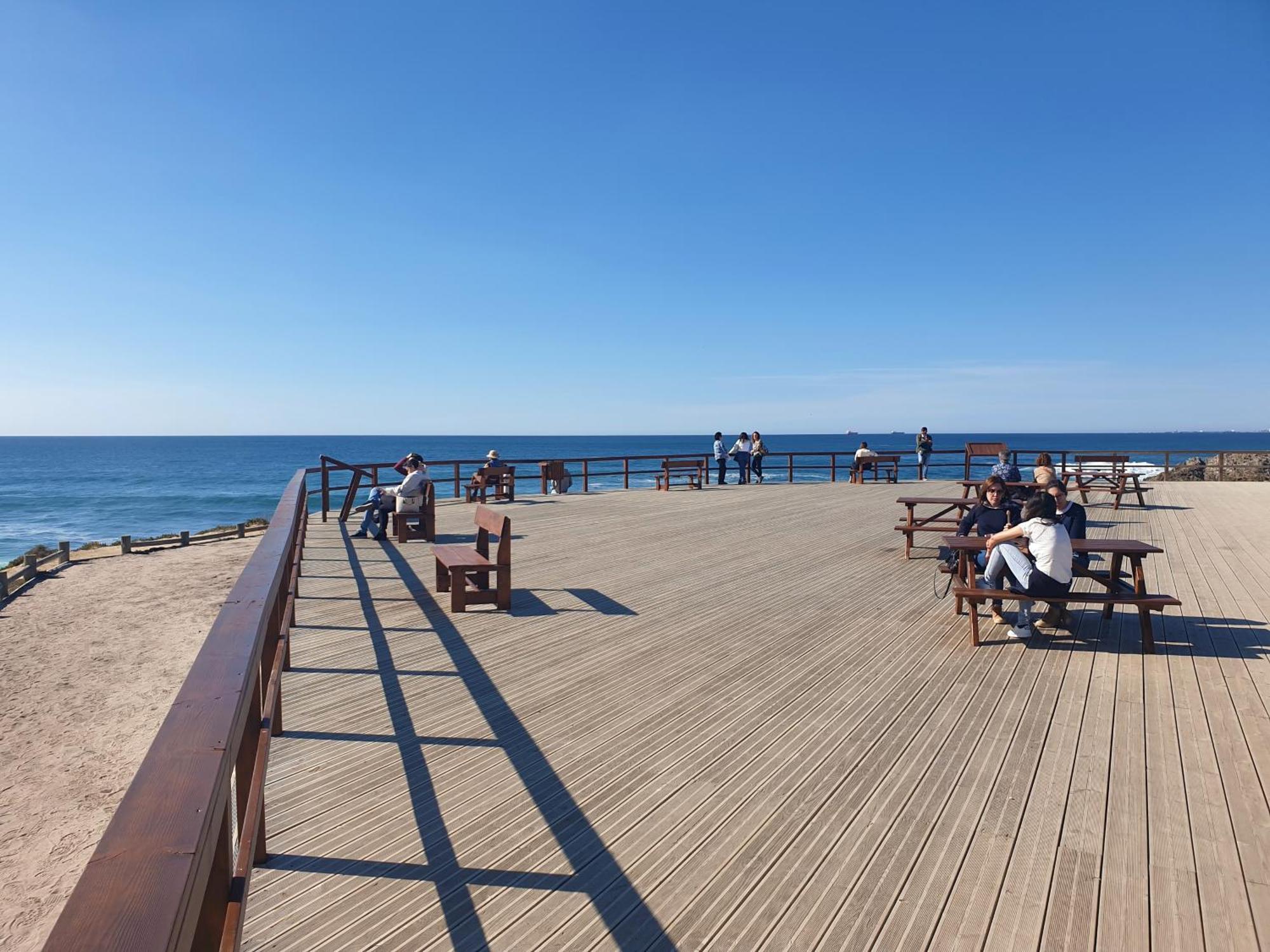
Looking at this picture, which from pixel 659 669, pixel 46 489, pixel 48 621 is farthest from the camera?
pixel 46 489

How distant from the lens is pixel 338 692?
4609 millimetres

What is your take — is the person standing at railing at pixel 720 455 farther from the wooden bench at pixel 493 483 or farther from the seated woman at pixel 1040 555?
the seated woman at pixel 1040 555

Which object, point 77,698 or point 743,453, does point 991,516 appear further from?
point 743,453

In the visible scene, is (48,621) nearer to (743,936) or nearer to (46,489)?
(743,936)

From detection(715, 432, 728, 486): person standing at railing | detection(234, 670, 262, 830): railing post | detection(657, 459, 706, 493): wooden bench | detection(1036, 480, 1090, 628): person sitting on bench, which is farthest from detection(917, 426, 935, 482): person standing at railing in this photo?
detection(234, 670, 262, 830): railing post

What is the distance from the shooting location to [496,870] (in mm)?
2773

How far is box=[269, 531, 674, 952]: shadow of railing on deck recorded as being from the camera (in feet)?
8.16

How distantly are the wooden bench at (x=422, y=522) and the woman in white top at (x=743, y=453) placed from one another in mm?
10977

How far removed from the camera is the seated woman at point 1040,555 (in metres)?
5.37

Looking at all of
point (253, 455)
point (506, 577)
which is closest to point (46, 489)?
point (253, 455)

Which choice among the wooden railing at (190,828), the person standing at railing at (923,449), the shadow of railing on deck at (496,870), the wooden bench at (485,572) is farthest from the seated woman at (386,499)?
the person standing at railing at (923,449)

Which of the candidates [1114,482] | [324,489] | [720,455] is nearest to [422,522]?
[324,489]

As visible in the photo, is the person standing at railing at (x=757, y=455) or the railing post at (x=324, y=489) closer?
the railing post at (x=324, y=489)

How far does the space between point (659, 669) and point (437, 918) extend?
2637 millimetres
